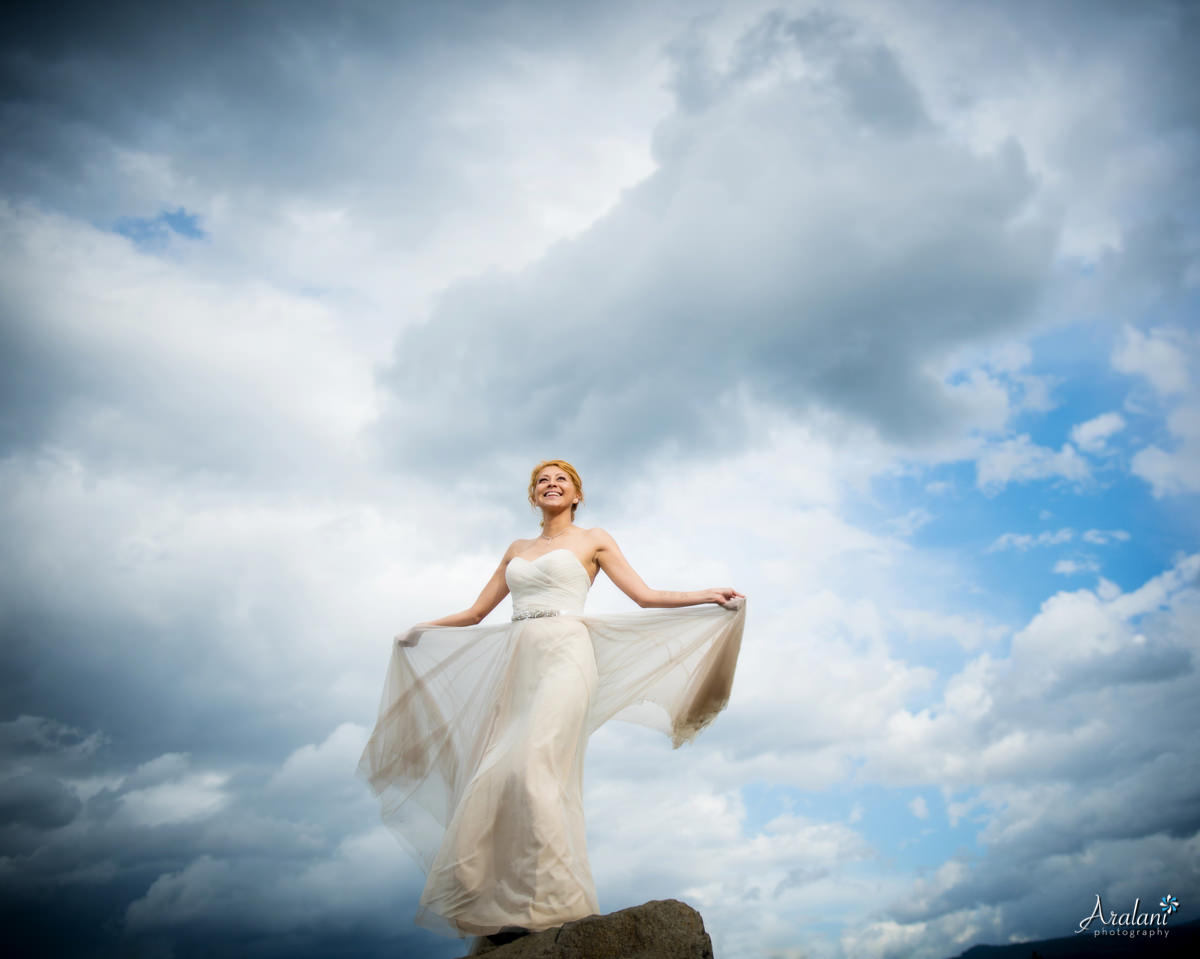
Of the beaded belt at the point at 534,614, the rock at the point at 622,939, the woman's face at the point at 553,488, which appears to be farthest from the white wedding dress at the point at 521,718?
the woman's face at the point at 553,488

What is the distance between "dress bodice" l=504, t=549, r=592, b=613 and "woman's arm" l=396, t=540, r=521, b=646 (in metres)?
0.61

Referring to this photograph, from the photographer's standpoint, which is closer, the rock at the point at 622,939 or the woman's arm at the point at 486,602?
the rock at the point at 622,939

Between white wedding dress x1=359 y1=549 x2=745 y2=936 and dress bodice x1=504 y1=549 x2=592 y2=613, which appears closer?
white wedding dress x1=359 y1=549 x2=745 y2=936

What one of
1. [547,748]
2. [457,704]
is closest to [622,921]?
[547,748]

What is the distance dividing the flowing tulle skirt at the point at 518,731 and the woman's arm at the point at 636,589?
15 cm

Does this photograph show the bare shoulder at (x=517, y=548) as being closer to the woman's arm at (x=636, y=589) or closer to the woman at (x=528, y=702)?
the woman at (x=528, y=702)

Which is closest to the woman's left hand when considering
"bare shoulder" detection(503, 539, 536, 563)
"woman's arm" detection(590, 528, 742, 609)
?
"woman's arm" detection(590, 528, 742, 609)

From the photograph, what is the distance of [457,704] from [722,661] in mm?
2494

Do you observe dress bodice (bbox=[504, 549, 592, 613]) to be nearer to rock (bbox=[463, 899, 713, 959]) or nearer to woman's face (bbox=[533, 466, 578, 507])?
woman's face (bbox=[533, 466, 578, 507])

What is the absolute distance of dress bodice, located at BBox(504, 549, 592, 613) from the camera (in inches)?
282

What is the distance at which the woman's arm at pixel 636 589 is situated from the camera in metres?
7.12

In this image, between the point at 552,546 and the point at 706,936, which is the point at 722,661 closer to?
the point at 552,546

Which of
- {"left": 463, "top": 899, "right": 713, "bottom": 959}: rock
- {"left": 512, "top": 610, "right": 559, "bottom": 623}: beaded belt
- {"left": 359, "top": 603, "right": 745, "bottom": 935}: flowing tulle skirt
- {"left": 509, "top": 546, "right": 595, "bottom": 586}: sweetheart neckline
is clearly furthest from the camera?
{"left": 509, "top": 546, "right": 595, "bottom": 586}: sweetheart neckline

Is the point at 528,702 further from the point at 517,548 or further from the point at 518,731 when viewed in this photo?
the point at 517,548
